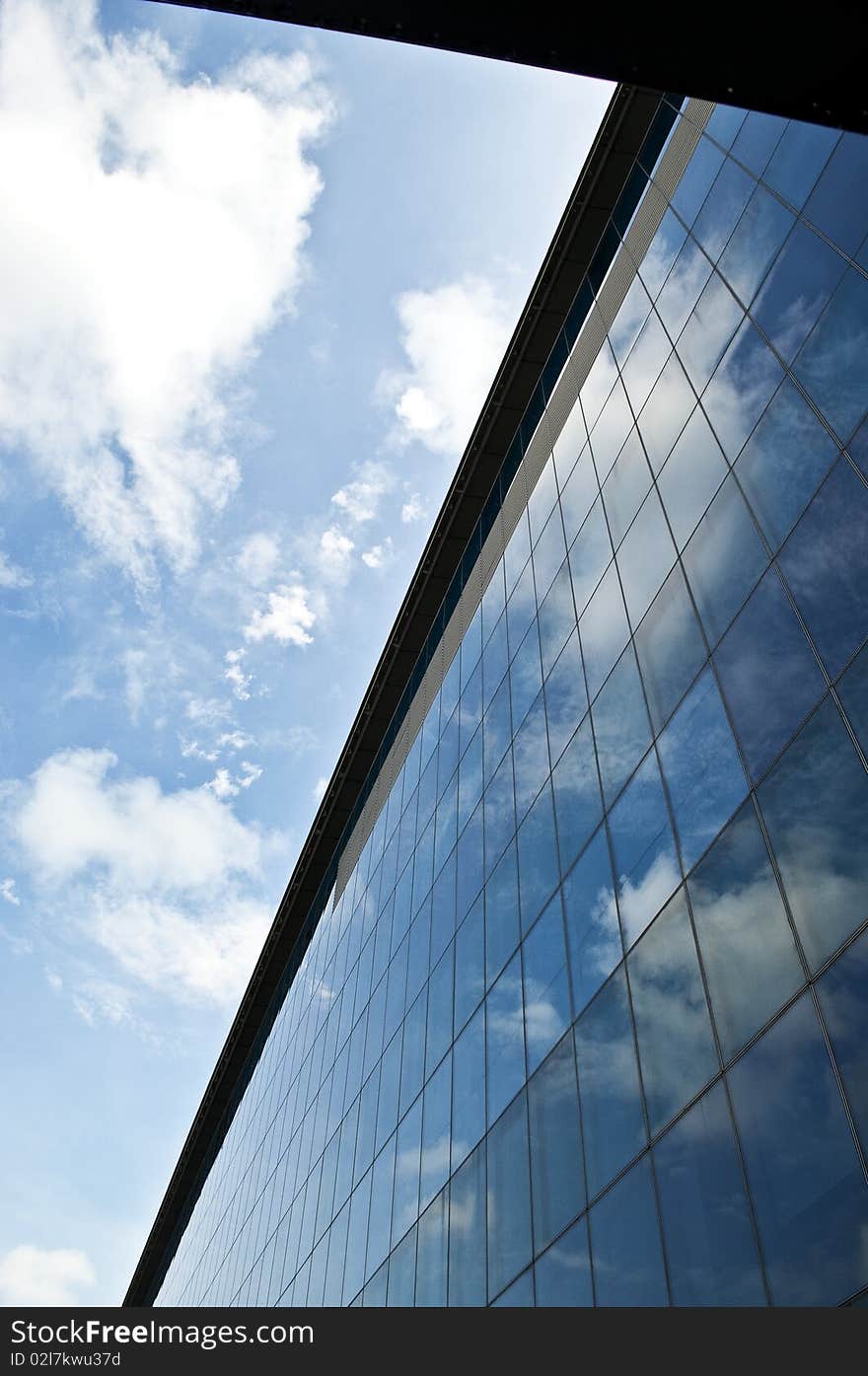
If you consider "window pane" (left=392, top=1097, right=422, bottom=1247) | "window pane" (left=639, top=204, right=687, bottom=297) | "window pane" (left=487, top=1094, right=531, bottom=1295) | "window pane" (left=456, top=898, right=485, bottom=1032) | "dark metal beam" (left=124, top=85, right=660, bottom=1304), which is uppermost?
"dark metal beam" (left=124, top=85, right=660, bottom=1304)

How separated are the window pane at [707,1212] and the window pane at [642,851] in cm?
267

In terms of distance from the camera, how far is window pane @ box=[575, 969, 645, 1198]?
1152 centimetres

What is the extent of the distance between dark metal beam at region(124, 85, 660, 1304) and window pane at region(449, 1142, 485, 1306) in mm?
19217

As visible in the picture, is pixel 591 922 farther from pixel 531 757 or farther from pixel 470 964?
pixel 470 964

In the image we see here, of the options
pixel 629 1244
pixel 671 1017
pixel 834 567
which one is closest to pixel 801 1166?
pixel 671 1017

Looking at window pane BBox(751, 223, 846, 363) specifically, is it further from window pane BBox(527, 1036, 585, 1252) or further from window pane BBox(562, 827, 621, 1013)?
window pane BBox(527, 1036, 585, 1252)

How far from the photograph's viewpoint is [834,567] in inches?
393

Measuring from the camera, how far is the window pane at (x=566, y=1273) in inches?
463

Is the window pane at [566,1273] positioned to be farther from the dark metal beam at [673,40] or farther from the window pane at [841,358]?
the dark metal beam at [673,40]

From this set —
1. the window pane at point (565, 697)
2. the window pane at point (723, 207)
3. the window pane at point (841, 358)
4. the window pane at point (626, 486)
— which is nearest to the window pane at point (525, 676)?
the window pane at point (565, 697)

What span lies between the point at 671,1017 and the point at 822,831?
3126 millimetres

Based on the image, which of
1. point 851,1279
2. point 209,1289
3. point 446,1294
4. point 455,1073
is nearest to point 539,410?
point 455,1073

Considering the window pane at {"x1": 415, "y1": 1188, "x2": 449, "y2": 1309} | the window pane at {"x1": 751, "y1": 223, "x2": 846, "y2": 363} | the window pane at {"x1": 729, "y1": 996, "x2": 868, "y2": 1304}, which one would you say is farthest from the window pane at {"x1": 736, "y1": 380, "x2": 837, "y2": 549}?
the window pane at {"x1": 415, "y1": 1188, "x2": 449, "y2": 1309}

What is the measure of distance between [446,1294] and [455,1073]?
363cm
